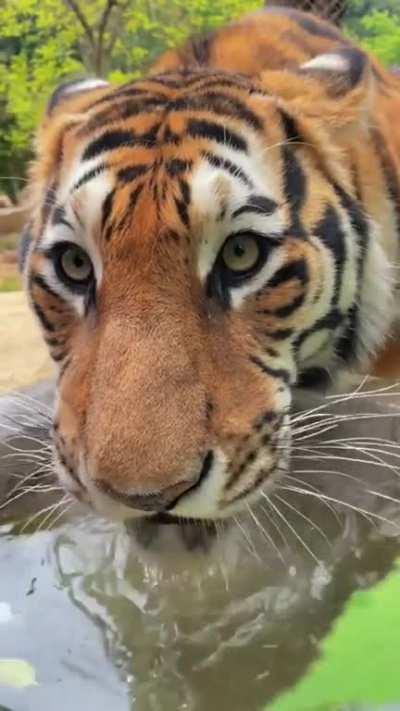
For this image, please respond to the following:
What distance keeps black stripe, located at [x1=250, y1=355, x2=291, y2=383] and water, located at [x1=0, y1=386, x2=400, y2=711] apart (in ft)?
0.77

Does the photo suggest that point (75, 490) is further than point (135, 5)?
No

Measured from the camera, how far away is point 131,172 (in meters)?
1.48

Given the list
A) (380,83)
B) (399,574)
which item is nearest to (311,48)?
(380,83)

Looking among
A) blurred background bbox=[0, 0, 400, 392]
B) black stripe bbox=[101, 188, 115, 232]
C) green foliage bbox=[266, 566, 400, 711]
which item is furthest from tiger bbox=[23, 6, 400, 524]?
blurred background bbox=[0, 0, 400, 392]

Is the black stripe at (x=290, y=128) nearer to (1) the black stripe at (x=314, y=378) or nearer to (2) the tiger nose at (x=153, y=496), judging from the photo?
(1) the black stripe at (x=314, y=378)

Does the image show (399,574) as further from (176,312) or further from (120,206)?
(120,206)

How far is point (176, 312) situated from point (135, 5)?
9.00 meters

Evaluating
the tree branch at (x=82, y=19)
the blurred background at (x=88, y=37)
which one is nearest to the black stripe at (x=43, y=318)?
the blurred background at (x=88, y=37)

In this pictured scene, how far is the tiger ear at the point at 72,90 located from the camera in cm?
194

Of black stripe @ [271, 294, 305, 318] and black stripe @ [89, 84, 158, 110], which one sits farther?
black stripe @ [89, 84, 158, 110]

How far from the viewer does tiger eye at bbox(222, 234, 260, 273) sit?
4.76 ft

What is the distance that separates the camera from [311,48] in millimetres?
2229

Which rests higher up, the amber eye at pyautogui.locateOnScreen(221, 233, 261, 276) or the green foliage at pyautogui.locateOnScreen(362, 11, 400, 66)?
the green foliage at pyautogui.locateOnScreen(362, 11, 400, 66)

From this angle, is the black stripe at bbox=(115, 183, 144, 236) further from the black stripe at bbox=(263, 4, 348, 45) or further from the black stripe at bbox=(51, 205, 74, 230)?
the black stripe at bbox=(263, 4, 348, 45)
